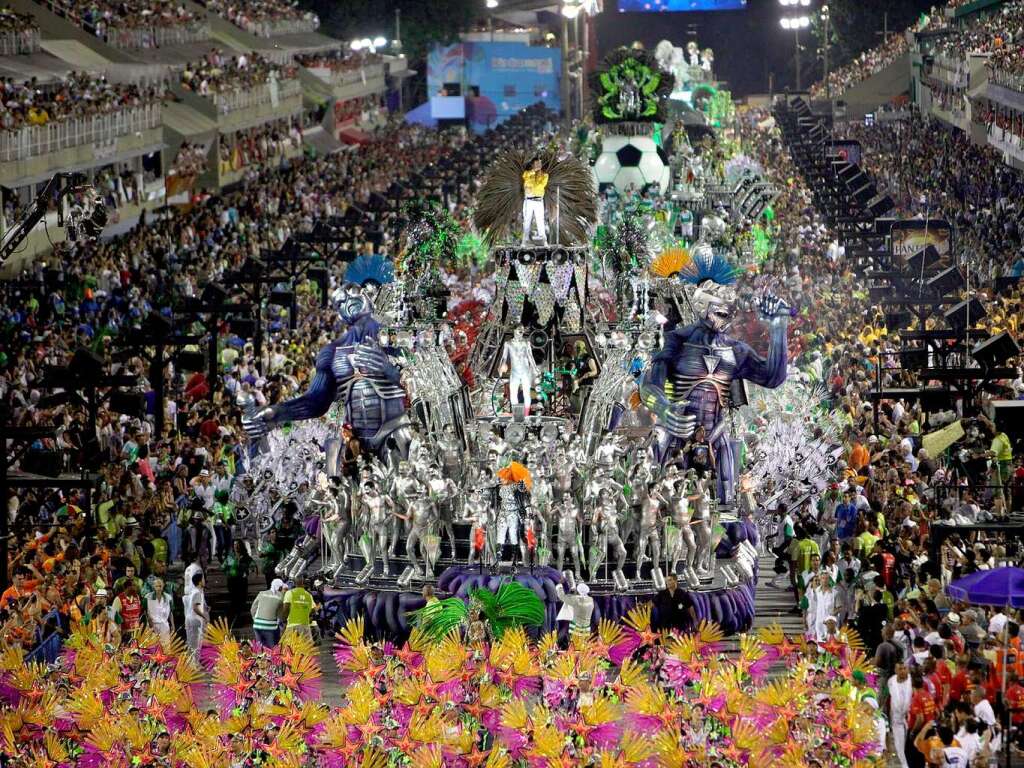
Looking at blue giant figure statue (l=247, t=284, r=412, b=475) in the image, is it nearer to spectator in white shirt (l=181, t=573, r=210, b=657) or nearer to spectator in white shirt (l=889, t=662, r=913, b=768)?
spectator in white shirt (l=181, t=573, r=210, b=657)

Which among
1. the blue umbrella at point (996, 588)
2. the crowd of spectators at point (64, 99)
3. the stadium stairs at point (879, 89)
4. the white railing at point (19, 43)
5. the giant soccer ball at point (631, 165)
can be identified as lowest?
the blue umbrella at point (996, 588)

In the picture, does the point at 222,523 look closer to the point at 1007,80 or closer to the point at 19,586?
the point at 19,586

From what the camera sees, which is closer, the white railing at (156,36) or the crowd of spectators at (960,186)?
the crowd of spectators at (960,186)

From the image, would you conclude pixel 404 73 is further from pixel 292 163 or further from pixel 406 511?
pixel 406 511

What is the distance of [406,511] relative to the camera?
25.3 m

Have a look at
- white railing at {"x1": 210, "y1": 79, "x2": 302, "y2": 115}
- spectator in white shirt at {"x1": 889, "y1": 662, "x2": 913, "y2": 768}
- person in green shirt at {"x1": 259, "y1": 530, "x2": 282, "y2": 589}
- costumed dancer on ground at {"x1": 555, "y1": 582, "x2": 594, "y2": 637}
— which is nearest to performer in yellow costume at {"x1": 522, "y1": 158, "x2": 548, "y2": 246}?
person in green shirt at {"x1": 259, "y1": 530, "x2": 282, "y2": 589}

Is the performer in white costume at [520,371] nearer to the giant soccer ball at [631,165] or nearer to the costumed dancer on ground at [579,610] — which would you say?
the costumed dancer on ground at [579,610]

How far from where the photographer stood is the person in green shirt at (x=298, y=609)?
24.1m

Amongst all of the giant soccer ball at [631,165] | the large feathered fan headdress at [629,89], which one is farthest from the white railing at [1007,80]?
the giant soccer ball at [631,165]

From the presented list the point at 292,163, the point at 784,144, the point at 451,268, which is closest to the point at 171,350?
the point at 451,268

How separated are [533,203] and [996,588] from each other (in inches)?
377

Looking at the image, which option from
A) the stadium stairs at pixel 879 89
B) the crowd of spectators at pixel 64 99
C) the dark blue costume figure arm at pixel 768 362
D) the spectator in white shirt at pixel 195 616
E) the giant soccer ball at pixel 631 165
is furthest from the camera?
the stadium stairs at pixel 879 89

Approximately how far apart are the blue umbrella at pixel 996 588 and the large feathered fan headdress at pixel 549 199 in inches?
378

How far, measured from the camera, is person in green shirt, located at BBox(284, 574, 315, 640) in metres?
24.1
